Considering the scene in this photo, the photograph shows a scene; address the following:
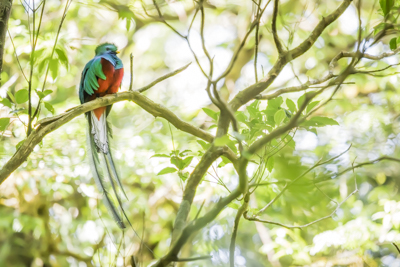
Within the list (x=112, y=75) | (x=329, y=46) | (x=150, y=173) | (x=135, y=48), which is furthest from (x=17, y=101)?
(x=329, y=46)

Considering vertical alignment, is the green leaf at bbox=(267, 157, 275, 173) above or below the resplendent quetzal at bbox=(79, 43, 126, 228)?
below

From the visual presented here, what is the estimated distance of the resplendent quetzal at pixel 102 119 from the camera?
195 centimetres

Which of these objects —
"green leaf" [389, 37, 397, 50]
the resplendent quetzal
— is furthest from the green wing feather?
"green leaf" [389, 37, 397, 50]

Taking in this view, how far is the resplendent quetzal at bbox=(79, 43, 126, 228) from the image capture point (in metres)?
1.95

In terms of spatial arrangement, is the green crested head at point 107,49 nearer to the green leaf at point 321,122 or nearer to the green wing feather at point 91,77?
the green wing feather at point 91,77

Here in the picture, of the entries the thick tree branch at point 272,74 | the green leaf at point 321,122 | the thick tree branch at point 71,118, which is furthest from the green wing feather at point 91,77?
the green leaf at point 321,122

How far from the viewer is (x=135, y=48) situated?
5.44 meters

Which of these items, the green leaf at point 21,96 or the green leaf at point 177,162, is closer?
the green leaf at point 177,162

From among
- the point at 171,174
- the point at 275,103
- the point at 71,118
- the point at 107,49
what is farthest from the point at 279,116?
the point at 171,174

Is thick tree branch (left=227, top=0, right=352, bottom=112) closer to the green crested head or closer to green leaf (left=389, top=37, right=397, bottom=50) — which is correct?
green leaf (left=389, top=37, right=397, bottom=50)

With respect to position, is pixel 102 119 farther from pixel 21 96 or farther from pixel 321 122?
pixel 321 122

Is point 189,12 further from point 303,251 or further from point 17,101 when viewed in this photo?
point 17,101

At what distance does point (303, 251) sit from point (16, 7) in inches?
155

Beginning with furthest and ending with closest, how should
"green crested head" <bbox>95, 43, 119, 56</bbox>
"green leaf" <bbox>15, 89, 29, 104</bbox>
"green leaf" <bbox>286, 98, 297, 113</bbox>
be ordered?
1. "green crested head" <bbox>95, 43, 119, 56</bbox>
2. "green leaf" <bbox>15, 89, 29, 104</bbox>
3. "green leaf" <bbox>286, 98, 297, 113</bbox>
